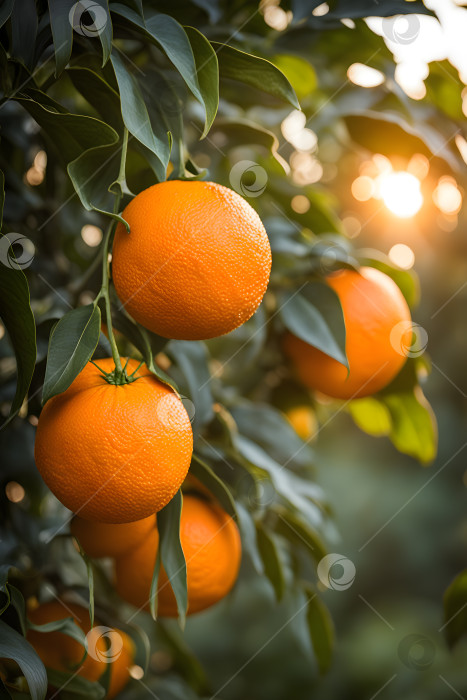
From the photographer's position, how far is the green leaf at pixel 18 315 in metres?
0.34

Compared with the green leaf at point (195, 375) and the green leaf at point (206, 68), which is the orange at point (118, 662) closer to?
the green leaf at point (195, 375)

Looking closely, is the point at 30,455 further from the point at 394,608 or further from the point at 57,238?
the point at 394,608

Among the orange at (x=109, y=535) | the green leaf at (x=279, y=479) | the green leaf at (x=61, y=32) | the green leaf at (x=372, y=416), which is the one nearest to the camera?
the green leaf at (x=61, y=32)

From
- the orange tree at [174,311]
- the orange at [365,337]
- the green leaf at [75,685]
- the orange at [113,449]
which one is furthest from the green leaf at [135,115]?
the green leaf at [75,685]

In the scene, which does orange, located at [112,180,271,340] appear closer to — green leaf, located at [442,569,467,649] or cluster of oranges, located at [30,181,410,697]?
cluster of oranges, located at [30,181,410,697]

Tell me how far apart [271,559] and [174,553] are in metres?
0.19

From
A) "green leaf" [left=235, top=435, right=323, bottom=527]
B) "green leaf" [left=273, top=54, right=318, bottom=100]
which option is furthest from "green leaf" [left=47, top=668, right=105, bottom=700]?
"green leaf" [left=273, top=54, right=318, bottom=100]

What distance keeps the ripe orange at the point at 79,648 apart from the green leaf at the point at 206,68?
0.39 metres

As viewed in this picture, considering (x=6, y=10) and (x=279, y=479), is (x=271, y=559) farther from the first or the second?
(x=6, y=10)

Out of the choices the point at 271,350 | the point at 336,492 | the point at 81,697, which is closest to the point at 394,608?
the point at 336,492

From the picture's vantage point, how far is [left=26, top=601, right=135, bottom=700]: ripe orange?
1.63 ft

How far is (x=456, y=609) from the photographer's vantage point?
0.51m

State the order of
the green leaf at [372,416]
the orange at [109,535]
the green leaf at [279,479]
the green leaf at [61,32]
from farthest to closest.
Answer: the green leaf at [372,416] < the green leaf at [279,479] < the orange at [109,535] < the green leaf at [61,32]

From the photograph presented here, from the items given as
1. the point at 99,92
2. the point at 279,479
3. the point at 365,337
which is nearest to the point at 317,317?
the point at 365,337
